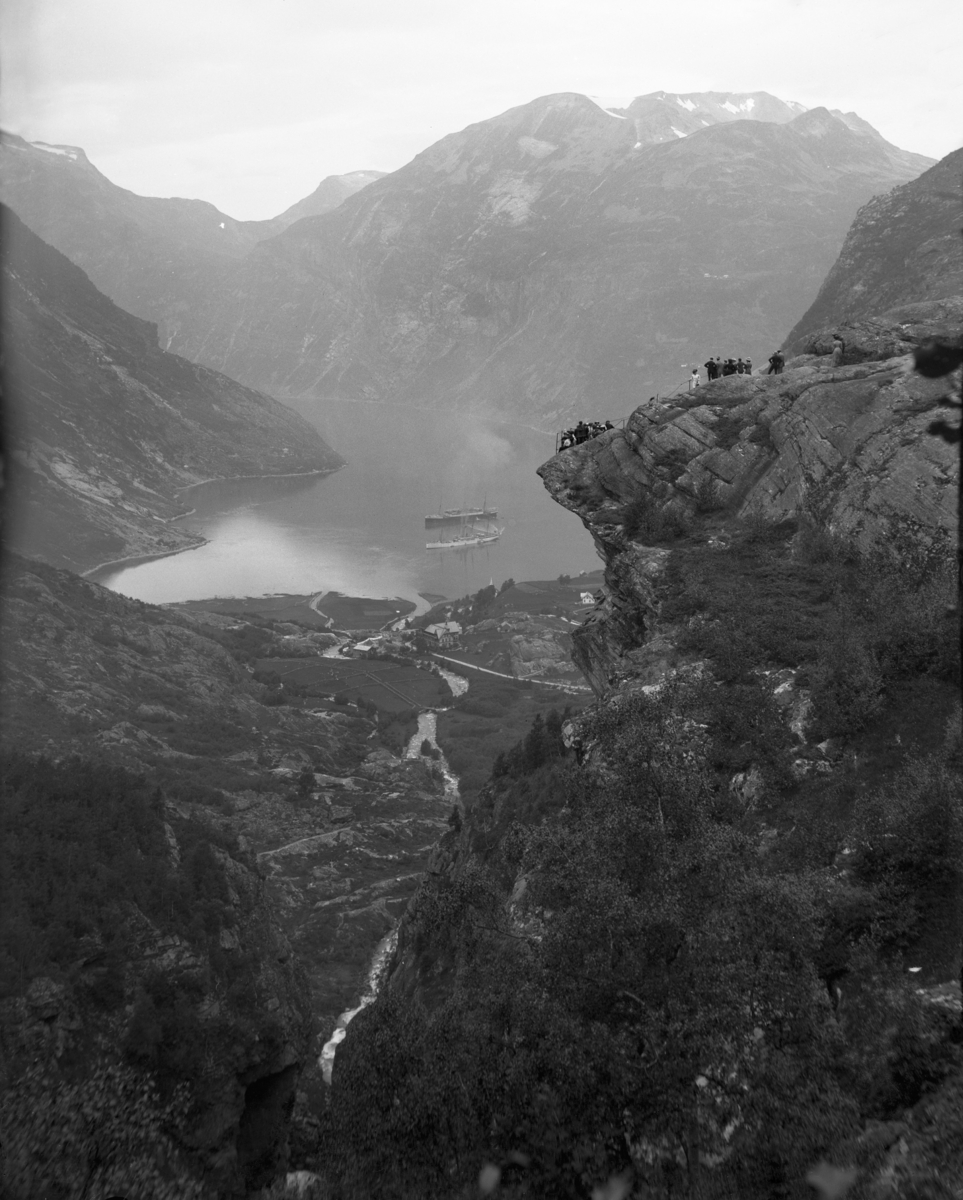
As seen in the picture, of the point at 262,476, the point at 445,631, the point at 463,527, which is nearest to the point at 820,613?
the point at 445,631

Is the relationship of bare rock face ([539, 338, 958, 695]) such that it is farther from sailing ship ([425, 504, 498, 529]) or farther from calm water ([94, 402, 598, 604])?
sailing ship ([425, 504, 498, 529])

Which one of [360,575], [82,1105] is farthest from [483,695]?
[82,1105]

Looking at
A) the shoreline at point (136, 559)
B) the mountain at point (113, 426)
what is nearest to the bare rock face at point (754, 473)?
the mountain at point (113, 426)

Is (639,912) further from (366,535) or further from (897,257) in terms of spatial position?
(366,535)

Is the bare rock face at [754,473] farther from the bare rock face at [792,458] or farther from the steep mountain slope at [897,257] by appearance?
the steep mountain slope at [897,257]

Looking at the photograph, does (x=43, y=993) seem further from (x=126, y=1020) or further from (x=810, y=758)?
(x=810, y=758)

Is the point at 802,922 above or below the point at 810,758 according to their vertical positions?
above

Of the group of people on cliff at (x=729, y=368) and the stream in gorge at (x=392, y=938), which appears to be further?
the group of people on cliff at (x=729, y=368)
